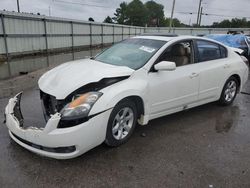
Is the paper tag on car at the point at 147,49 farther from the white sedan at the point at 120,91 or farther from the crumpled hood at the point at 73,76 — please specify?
the crumpled hood at the point at 73,76

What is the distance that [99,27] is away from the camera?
20.4 metres

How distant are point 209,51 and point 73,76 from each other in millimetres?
2971

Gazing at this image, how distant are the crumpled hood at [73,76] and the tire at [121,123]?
459 mm

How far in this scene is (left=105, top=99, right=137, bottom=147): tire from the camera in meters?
3.17

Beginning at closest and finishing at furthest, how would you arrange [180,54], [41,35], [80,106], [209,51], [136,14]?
1. [80,106]
2. [180,54]
3. [209,51]
4. [41,35]
5. [136,14]

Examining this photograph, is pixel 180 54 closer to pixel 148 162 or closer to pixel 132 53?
pixel 132 53

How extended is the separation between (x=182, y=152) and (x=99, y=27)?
1852 cm

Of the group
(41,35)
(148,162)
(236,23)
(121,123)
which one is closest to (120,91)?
(121,123)

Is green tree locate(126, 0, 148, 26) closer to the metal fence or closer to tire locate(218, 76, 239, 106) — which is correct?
the metal fence

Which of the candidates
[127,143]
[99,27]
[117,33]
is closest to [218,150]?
[127,143]

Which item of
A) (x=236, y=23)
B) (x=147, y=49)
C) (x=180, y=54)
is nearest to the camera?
(x=147, y=49)

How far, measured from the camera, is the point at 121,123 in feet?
11.2

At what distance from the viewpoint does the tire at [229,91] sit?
5211mm

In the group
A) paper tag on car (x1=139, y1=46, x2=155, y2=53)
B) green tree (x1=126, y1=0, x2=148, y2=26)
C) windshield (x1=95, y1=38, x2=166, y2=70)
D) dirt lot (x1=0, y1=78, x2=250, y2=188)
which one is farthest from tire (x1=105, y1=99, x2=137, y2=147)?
green tree (x1=126, y1=0, x2=148, y2=26)
